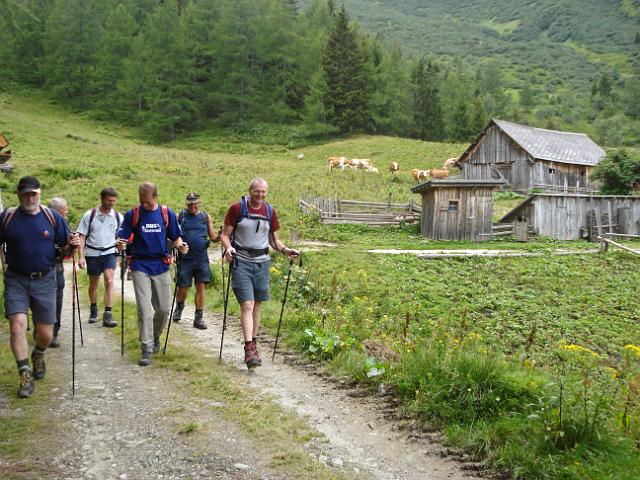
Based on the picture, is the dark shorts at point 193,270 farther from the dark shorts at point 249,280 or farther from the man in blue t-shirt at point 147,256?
the dark shorts at point 249,280

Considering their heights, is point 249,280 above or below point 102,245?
below

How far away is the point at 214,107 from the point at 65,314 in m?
57.0

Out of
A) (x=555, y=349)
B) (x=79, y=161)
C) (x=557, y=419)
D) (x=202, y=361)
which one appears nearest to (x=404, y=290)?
(x=555, y=349)

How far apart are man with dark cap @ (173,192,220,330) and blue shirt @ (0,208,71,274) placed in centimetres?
306

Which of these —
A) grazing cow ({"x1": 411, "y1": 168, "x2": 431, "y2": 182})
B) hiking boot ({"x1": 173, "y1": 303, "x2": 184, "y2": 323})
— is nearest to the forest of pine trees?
grazing cow ({"x1": 411, "y1": 168, "x2": 431, "y2": 182})

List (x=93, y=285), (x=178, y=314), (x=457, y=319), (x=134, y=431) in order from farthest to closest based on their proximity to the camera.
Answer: (x=457, y=319) → (x=178, y=314) → (x=93, y=285) → (x=134, y=431)

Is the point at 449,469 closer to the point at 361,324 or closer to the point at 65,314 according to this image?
the point at 361,324

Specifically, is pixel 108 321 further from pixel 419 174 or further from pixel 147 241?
pixel 419 174

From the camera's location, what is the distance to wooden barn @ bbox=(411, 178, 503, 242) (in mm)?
24719

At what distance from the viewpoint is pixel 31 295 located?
17.6ft

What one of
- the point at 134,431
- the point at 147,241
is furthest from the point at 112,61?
the point at 134,431

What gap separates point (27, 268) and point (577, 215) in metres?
28.0

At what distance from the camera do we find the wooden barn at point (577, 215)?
26.0 m

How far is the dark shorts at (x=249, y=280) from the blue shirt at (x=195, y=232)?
242 cm
